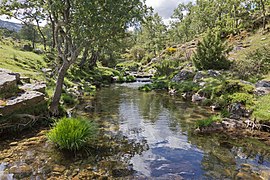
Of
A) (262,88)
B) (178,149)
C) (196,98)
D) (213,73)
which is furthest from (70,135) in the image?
(213,73)

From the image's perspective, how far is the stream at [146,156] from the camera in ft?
30.3

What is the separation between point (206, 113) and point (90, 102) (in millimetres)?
11079

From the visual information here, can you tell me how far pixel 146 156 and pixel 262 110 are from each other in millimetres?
9056

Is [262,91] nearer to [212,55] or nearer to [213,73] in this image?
[213,73]

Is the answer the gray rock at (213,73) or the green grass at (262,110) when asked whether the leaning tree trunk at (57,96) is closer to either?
the green grass at (262,110)

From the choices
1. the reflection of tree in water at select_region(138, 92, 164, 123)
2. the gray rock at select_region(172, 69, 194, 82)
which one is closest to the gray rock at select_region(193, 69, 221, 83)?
the gray rock at select_region(172, 69, 194, 82)

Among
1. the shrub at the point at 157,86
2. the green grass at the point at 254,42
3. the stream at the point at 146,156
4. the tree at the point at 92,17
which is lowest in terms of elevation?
the stream at the point at 146,156

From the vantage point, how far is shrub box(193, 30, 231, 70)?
1280 inches

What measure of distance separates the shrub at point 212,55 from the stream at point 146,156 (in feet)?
61.0

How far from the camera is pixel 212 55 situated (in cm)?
3247

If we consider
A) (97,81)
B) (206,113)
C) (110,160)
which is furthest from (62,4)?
(97,81)

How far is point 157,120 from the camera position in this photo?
57.8 ft

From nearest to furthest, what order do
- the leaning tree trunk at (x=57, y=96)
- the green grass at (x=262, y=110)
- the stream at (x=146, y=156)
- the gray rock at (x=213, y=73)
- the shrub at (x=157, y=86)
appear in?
1. the stream at (x=146, y=156)
2. the green grass at (x=262, y=110)
3. the leaning tree trunk at (x=57, y=96)
4. the gray rock at (x=213, y=73)
5. the shrub at (x=157, y=86)

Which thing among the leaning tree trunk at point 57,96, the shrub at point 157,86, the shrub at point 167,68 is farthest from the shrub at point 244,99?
the shrub at point 167,68
